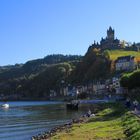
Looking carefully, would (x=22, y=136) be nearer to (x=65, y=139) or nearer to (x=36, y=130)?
(x=36, y=130)

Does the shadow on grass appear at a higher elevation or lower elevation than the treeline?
lower

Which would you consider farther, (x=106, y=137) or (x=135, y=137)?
(x=106, y=137)

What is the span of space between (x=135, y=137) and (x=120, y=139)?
122 inches

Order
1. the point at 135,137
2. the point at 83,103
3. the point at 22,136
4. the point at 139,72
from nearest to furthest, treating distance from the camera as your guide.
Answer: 1. the point at 135,137
2. the point at 22,136
3. the point at 139,72
4. the point at 83,103

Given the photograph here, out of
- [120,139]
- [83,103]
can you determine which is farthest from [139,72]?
[120,139]

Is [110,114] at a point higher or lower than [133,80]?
lower

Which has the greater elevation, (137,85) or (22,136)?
(137,85)

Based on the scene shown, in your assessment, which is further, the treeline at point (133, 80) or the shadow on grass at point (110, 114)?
the treeline at point (133, 80)

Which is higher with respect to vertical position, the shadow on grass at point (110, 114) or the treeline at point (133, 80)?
the treeline at point (133, 80)

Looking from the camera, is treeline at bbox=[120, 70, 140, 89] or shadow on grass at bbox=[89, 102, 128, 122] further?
treeline at bbox=[120, 70, 140, 89]

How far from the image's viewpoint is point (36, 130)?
6131cm

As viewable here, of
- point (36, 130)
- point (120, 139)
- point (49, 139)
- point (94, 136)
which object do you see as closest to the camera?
point (120, 139)

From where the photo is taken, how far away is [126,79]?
434ft

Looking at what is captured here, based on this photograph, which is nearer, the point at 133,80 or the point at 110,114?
the point at 110,114
